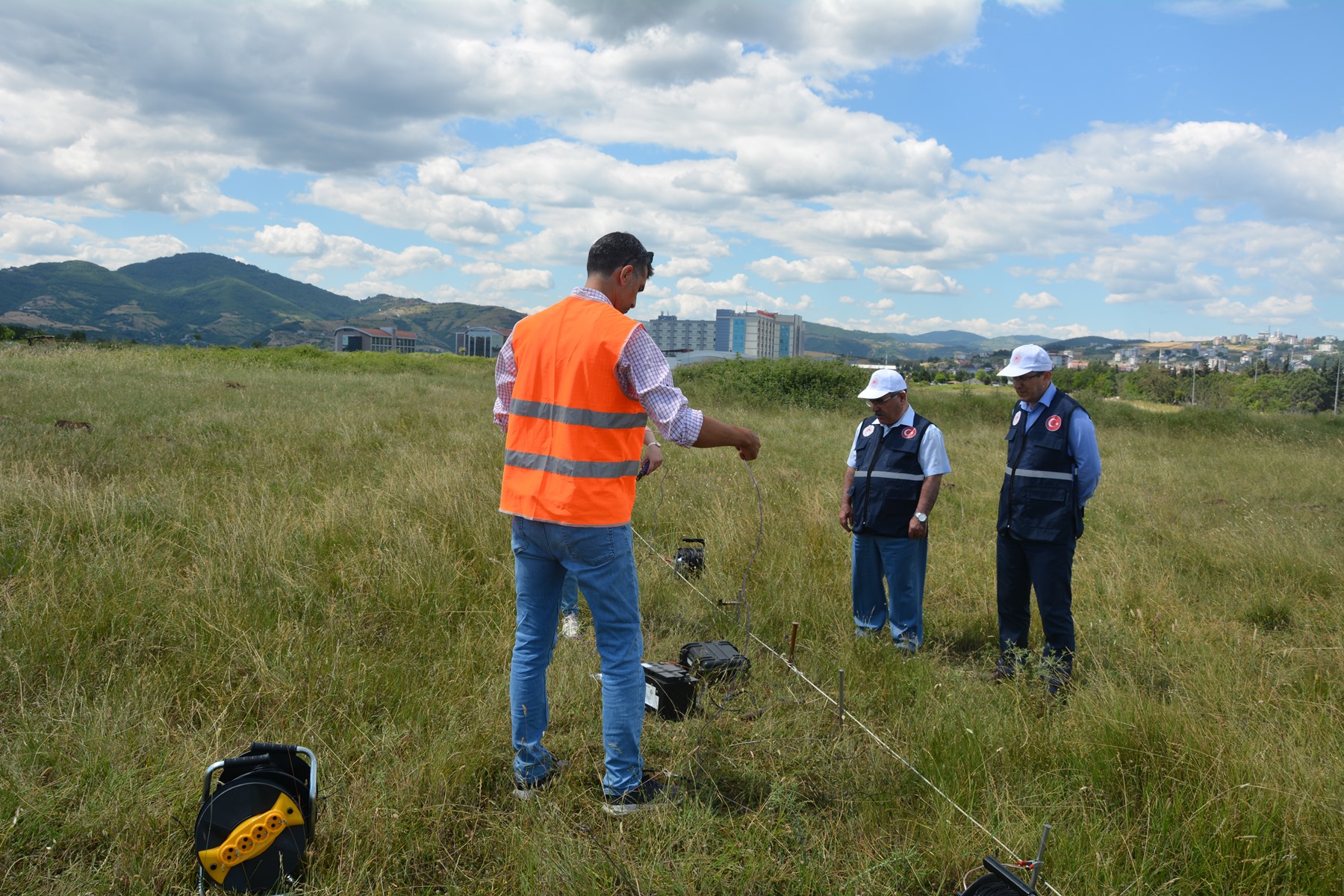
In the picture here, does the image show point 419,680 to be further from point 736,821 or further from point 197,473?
point 197,473

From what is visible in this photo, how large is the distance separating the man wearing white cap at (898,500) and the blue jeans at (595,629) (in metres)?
2.67

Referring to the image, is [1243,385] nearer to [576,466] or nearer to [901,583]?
[901,583]

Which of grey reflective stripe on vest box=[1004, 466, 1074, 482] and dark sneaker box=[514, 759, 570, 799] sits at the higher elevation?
grey reflective stripe on vest box=[1004, 466, 1074, 482]

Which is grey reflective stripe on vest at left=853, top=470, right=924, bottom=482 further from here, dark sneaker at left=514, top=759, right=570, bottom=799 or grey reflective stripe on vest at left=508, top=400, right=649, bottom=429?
dark sneaker at left=514, top=759, right=570, bottom=799

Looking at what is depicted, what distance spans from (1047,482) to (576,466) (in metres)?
3.13

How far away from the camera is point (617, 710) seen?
2947 millimetres

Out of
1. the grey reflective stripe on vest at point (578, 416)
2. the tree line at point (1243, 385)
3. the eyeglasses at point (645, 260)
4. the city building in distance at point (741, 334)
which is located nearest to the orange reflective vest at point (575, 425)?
the grey reflective stripe on vest at point (578, 416)

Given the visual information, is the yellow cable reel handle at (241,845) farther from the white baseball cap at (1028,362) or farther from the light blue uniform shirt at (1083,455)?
the light blue uniform shirt at (1083,455)

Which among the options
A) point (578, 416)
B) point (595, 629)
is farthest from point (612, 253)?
point (595, 629)

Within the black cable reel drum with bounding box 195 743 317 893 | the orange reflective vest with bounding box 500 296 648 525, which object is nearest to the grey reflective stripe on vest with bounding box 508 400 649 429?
the orange reflective vest with bounding box 500 296 648 525

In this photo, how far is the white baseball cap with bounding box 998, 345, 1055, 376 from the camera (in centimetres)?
457

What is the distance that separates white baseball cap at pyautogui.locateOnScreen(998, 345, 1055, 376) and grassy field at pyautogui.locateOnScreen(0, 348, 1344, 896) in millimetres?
1785

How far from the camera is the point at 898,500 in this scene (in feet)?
17.0

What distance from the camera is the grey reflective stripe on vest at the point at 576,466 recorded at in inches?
110
